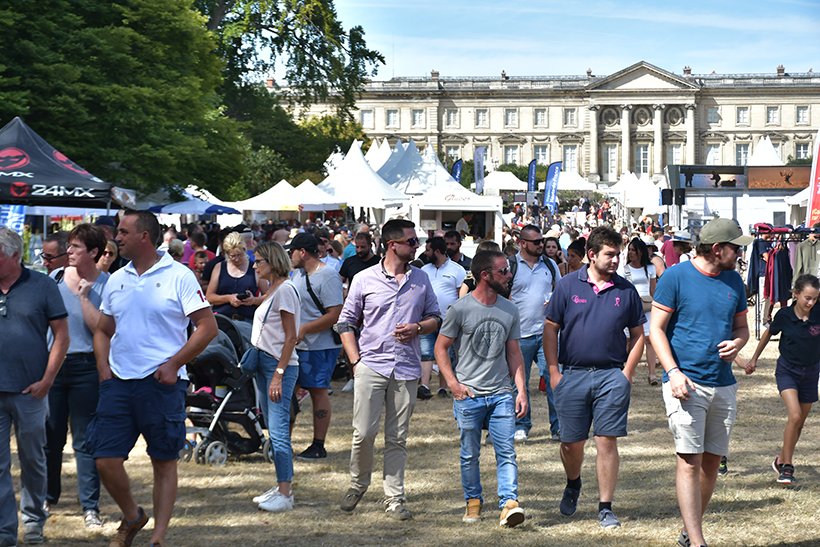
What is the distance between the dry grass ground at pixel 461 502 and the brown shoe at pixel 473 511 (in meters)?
0.06

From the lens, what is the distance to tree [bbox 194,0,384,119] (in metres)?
29.8

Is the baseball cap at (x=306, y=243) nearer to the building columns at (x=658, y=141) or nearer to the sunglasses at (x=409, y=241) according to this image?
the sunglasses at (x=409, y=241)

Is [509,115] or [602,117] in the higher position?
[509,115]

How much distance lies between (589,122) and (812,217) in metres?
87.9

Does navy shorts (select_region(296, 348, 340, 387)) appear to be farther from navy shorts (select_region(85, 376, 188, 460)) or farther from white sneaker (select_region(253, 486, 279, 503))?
navy shorts (select_region(85, 376, 188, 460))

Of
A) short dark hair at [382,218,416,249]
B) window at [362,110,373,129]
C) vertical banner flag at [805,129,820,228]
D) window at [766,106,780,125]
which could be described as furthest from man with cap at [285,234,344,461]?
window at [766,106,780,125]

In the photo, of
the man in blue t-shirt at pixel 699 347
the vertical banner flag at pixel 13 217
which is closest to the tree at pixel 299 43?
the vertical banner flag at pixel 13 217

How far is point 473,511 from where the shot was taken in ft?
19.1

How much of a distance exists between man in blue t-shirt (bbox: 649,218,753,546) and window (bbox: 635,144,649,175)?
307ft

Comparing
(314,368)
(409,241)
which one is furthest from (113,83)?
(409,241)

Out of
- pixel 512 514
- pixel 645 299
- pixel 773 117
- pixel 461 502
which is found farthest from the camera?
pixel 773 117

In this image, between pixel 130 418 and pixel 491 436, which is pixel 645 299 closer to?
pixel 491 436

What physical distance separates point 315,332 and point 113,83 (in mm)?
15524

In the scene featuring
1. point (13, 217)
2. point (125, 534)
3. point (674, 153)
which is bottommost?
point (125, 534)
